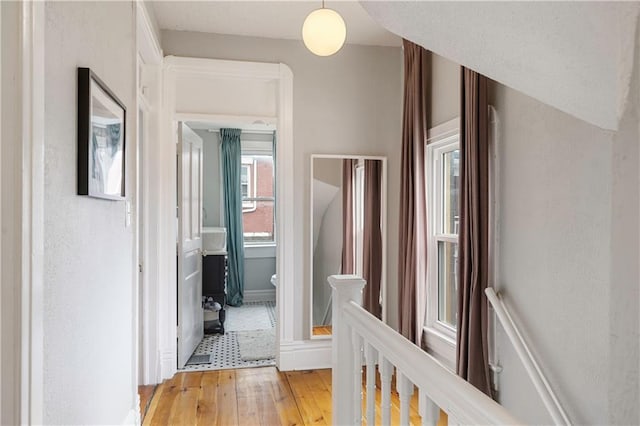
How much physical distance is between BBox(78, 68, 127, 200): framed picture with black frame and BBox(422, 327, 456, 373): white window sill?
213cm

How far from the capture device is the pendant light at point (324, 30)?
197cm

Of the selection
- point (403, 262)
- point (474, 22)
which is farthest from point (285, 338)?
point (474, 22)

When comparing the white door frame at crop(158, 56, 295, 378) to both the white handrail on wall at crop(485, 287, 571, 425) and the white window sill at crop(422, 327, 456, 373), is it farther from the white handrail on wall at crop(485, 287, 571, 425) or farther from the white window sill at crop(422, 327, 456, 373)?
the white handrail on wall at crop(485, 287, 571, 425)

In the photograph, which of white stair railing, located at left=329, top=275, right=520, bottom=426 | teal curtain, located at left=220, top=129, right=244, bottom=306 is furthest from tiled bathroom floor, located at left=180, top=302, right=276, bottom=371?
white stair railing, located at left=329, top=275, right=520, bottom=426

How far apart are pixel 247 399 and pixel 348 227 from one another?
1.54 m

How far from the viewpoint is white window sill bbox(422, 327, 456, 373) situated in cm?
259

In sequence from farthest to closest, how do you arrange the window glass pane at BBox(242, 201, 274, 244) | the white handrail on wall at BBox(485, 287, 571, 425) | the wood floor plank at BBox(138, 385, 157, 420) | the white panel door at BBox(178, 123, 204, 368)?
the window glass pane at BBox(242, 201, 274, 244)
the white panel door at BBox(178, 123, 204, 368)
the wood floor plank at BBox(138, 385, 157, 420)
the white handrail on wall at BBox(485, 287, 571, 425)

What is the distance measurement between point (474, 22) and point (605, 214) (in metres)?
1.22

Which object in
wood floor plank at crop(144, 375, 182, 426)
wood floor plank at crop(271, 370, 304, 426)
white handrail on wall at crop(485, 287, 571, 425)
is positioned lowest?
wood floor plank at crop(271, 370, 304, 426)

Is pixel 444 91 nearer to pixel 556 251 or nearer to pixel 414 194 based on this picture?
pixel 414 194

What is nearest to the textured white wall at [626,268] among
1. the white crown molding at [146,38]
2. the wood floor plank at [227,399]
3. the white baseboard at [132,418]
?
the white baseboard at [132,418]

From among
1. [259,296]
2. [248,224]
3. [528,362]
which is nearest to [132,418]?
[528,362]

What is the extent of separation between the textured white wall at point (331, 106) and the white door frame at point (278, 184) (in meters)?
0.06

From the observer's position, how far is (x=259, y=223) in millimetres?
5945
